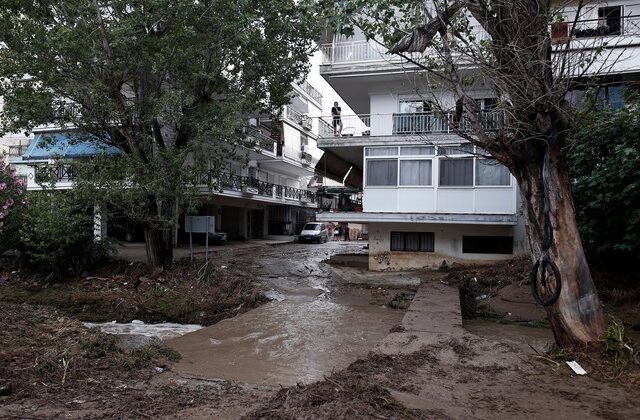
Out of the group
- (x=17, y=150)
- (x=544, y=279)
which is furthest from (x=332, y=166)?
(x=17, y=150)

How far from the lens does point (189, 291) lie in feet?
50.2

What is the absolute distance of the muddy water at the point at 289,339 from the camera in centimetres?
791

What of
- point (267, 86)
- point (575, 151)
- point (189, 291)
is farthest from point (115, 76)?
point (575, 151)

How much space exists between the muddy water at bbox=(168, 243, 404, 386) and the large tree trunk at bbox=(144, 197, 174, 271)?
3.78 metres

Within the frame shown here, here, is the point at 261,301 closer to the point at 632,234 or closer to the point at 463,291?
the point at 463,291

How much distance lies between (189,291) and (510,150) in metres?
11.0

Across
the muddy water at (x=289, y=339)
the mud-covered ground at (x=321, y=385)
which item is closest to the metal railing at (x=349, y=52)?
the muddy water at (x=289, y=339)

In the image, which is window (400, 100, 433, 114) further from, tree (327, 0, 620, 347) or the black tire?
the black tire

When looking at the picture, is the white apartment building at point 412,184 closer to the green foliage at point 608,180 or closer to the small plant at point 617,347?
the green foliage at point 608,180

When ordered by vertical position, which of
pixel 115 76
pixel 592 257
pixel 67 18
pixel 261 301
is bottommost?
pixel 261 301

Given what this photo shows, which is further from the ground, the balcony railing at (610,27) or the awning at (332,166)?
the balcony railing at (610,27)

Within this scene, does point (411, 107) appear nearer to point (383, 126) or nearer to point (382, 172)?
point (383, 126)

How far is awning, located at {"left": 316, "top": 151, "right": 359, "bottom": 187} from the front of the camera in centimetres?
2208

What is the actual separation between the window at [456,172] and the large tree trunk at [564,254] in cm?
1064
